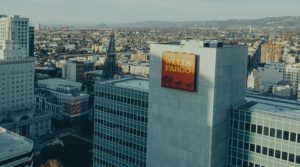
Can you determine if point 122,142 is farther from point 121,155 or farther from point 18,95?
point 18,95

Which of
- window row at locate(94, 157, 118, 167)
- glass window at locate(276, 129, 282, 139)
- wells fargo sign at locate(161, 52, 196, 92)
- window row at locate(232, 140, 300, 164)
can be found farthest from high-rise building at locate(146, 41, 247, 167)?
window row at locate(94, 157, 118, 167)

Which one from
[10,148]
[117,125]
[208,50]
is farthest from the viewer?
[10,148]

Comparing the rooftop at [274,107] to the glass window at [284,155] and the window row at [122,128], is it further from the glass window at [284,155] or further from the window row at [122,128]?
the window row at [122,128]

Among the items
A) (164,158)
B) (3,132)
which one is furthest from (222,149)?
(3,132)

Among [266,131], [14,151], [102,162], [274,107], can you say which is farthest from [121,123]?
[14,151]

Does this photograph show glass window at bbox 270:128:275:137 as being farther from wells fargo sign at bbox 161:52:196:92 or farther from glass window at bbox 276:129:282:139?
wells fargo sign at bbox 161:52:196:92

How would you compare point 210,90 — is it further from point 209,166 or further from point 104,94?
point 104,94

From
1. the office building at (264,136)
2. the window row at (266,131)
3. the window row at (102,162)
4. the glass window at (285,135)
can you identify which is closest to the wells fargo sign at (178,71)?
the office building at (264,136)
